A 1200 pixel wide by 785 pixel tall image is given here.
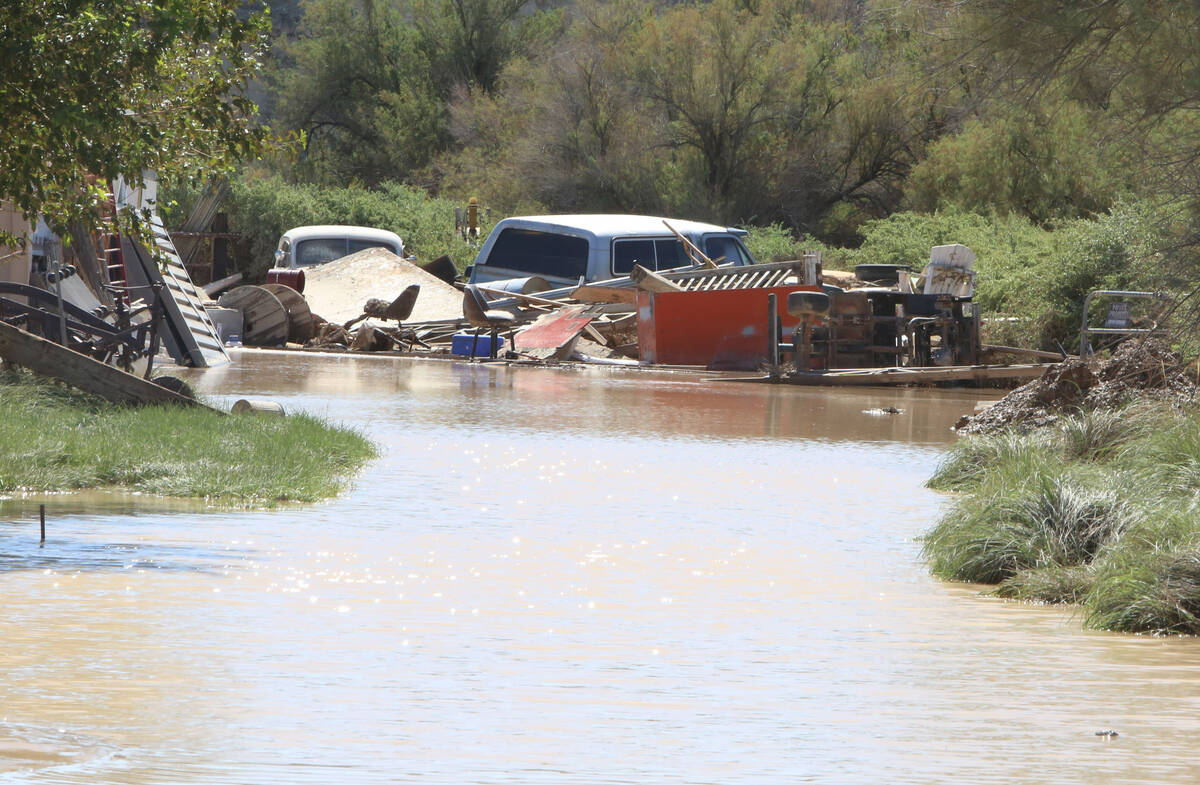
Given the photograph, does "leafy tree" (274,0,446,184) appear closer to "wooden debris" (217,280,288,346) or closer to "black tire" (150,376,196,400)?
"wooden debris" (217,280,288,346)

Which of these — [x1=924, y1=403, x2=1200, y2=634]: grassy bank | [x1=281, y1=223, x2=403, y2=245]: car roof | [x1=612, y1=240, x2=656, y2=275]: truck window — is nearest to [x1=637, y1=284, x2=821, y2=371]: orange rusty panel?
[x1=612, y1=240, x2=656, y2=275]: truck window

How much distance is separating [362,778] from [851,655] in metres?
2.45

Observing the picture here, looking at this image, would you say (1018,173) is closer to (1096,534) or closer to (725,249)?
(725,249)

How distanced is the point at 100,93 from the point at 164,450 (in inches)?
126

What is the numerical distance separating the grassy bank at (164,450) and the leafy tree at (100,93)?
1711 mm

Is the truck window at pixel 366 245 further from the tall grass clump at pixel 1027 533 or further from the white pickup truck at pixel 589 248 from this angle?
the tall grass clump at pixel 1027 533

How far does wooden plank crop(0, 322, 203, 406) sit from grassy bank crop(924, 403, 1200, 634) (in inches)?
261

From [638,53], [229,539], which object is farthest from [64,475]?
[638,53]

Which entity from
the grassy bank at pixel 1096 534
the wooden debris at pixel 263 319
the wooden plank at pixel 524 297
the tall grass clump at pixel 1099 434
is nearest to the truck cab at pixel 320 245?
the wooden debris at pixel 263 319

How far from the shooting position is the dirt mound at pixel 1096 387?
13102mm

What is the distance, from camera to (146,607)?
22.1 ft

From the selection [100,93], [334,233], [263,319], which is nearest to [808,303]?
[263,319]

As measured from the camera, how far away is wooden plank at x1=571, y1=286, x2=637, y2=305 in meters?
26.3

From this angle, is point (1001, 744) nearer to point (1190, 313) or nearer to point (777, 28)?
point (1190, 313)
